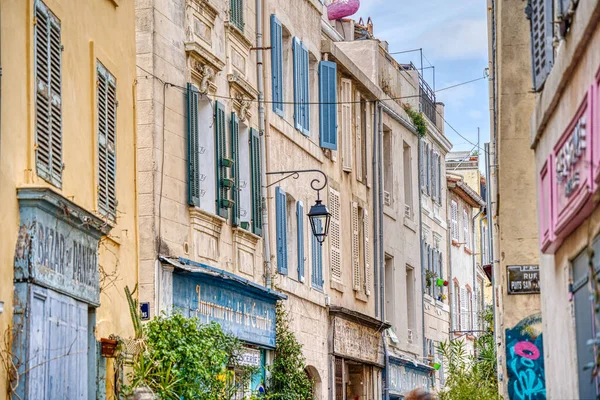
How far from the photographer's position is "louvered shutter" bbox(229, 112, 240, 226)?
18.4m

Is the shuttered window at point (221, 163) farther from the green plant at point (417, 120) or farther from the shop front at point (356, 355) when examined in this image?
the green plant at point (417, 120)

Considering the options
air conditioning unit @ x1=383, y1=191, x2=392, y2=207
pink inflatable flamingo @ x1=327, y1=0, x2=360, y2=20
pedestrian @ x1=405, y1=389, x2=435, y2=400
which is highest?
pink inflatable flamingo @ x1=327, y1=0, x2=360, y2=20

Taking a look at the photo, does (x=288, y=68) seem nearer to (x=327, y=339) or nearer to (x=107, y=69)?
(x=327, y=339)

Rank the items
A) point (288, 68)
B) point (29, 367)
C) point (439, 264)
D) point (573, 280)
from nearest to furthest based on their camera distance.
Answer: point (573, 280) < point (29, 367) < point (288, 68) < point (439, 264)

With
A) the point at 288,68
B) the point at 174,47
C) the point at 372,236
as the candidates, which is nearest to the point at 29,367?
the point at 174,47

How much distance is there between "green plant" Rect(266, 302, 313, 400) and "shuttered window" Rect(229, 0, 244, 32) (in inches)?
170

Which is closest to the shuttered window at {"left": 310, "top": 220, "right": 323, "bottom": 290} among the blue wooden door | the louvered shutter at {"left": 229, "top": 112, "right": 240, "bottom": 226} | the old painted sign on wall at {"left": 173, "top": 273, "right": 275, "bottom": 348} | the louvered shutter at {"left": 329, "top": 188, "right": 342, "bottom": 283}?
the louvered shutter at {"left": 329, "top": 188, "right": 342, "bottom": 283}

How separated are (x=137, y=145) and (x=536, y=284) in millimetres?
4806

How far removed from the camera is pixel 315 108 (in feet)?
79.4

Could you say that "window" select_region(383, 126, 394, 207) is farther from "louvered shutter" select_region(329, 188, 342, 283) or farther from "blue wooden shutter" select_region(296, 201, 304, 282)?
"blue wooden shutter" select_region(296, 201, 304, 282)

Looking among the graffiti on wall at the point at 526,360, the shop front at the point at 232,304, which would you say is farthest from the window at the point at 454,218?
the graffiti on wall at the point at 526,360

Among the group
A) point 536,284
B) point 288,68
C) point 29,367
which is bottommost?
point 29,367

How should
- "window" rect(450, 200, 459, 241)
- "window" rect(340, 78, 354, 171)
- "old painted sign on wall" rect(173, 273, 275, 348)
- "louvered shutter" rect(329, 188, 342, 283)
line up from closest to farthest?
1. "old painted sign on wall" rect(173, 273, 275, 348)
2. "louvered shutter" rect(329, 188, 342, 283)
3. "window" rect(340, 78, 354, 171)
4. "window" rect(450, 200, 459, 241)

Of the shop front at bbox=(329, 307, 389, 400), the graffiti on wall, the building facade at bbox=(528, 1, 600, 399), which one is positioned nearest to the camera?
the building facade at bbox=(528, 1, 600, 399)
